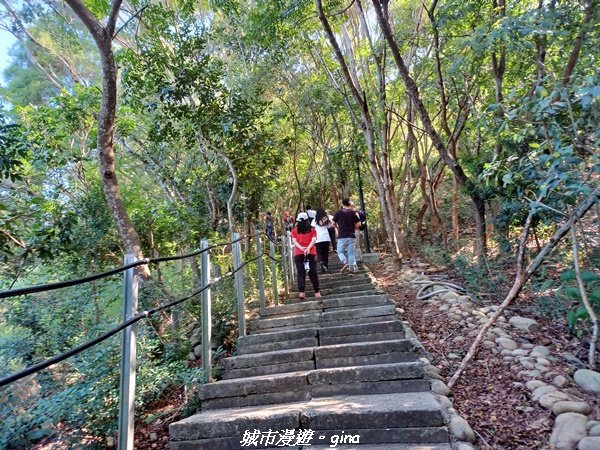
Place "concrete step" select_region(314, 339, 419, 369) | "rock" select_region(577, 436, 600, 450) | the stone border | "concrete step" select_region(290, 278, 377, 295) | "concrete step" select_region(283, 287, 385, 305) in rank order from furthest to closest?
"concrete step" select_region(290, 278, 377, 295), "concrete step" select_region(283, 287, 385, 305), "concrete step" select_region(314, 339, 419, 369), the stone border, "rock" select_region(577, 436, 600, 450)

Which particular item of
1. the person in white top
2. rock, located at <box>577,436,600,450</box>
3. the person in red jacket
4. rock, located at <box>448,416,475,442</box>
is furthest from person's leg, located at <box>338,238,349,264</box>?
rock, located at <box>577,436,600,450</box>

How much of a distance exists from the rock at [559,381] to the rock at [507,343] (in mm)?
520

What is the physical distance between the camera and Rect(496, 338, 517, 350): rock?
11.3 feet

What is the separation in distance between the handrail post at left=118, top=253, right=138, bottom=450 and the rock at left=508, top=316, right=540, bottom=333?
3.72m

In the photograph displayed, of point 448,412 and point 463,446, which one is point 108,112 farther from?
point 463,446

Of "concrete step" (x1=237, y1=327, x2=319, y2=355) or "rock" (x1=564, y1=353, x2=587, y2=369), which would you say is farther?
"concrete step" (x1=237, y1=327, x2=319, y2=355)

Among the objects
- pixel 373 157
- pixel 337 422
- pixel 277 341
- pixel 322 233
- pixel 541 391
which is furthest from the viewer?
pixel 322 233

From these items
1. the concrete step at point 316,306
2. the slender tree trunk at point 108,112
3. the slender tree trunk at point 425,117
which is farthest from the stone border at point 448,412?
the slender tree trunk at point 108,112

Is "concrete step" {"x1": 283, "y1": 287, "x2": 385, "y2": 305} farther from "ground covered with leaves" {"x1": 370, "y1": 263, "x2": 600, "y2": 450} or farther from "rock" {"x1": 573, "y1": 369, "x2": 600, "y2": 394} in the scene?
"rock" {"x1": 573, "y1": 369, "x2": 600, "y2": 394}

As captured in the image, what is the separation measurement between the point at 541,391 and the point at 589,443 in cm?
60

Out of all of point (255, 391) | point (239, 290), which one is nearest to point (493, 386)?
point (255, 391)

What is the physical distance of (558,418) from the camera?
8.15ft

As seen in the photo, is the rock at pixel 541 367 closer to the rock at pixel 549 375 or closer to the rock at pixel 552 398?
the rock at pixel 549 375

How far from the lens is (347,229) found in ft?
23.1
